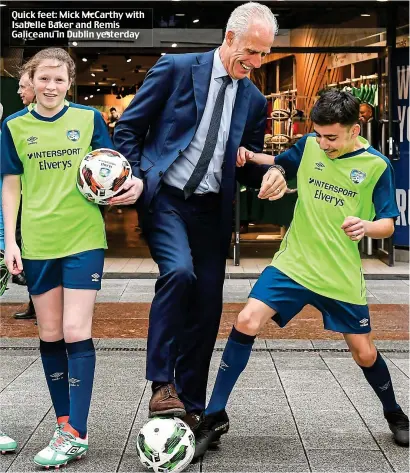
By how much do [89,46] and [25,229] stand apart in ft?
26.6

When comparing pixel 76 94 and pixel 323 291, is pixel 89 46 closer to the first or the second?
pixel 76 94

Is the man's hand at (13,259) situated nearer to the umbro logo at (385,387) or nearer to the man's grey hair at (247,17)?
the man's grey hair at (247,17)

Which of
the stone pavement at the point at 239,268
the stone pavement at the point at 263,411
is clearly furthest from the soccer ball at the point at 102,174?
the stone pavement at the point at 239,268

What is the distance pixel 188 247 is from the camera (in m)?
4.78

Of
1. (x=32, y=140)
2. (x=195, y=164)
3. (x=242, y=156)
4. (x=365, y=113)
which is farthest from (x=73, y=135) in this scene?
(x=365, y=113)

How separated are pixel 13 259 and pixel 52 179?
1.45 ft

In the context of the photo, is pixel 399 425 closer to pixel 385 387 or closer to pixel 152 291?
pixel 385 387

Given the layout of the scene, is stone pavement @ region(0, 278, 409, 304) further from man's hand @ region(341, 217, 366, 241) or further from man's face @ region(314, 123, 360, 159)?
man's hand @ region(341, 217, 366, 241)

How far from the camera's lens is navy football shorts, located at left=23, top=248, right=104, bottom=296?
4.77 meters

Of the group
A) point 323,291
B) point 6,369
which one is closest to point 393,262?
→ point 6,369

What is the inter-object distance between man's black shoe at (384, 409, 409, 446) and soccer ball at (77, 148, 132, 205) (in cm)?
189

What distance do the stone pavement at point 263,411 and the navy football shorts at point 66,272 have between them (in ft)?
2.77

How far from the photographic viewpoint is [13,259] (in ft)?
15.8

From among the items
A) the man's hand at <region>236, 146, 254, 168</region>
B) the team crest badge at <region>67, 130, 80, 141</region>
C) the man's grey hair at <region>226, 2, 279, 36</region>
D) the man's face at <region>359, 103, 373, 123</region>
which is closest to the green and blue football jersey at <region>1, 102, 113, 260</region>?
the team crest badge at <region>67, 130, 80, 141</region>
